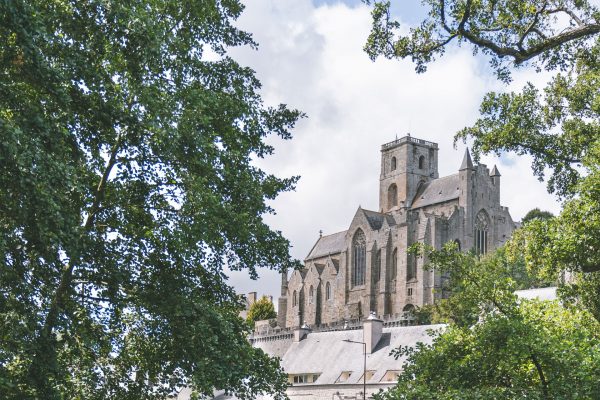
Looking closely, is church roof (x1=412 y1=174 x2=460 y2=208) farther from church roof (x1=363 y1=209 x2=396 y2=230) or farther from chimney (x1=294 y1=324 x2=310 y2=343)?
chimney (x1=294 y1=324 x2=310 y2=343)

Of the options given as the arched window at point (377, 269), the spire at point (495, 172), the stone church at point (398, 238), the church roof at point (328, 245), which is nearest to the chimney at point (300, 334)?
the stone church at point (398, 238)

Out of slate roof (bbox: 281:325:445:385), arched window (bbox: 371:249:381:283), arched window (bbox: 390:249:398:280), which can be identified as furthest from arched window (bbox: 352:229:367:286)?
slate roof (bbox: 281:325:445:385)

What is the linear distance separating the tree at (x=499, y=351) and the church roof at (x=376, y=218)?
95859 millimetres

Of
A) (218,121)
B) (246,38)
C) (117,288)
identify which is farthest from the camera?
(246,38)

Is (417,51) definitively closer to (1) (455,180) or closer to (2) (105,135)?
(2) (105,135)

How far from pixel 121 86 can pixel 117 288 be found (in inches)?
164

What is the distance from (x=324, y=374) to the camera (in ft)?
188

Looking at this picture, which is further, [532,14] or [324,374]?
[324,374]

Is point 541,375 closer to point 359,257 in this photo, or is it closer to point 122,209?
point 122,209

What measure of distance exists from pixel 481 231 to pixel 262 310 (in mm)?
37848

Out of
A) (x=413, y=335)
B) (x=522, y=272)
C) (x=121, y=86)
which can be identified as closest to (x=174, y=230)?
(x=121, y=86)

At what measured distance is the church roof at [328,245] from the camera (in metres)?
130

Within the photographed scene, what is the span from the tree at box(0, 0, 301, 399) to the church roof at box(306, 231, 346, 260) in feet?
349

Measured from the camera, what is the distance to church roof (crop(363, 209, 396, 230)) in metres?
117
